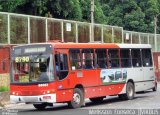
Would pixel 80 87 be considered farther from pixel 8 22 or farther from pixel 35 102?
pixel 8 22

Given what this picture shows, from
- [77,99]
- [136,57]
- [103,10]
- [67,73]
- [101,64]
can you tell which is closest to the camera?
[67,73]

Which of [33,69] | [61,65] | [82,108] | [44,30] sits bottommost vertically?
[82,108]

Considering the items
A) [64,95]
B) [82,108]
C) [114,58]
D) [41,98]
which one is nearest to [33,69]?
[41,98]

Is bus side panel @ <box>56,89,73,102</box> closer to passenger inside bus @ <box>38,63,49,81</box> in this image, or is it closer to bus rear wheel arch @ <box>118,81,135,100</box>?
A: passenger inside bus @ <box>38,63,49,81</box>

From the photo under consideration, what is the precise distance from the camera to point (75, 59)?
79.6ft

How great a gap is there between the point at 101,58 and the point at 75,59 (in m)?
2.43

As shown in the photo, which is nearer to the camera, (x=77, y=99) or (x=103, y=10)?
(x=77, y=99)

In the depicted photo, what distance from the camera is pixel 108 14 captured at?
2611 inches

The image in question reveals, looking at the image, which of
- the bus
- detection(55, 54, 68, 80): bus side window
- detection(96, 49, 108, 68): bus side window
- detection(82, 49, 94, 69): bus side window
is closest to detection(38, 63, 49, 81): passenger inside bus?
the bus

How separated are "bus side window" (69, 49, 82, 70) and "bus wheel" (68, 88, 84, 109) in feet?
3.42

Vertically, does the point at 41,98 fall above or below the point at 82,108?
above

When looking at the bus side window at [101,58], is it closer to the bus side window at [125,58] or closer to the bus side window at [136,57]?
the bus side window at [125,58]

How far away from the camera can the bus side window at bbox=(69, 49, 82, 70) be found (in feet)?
78.6

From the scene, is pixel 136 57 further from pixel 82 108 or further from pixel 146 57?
pixel 82 108
